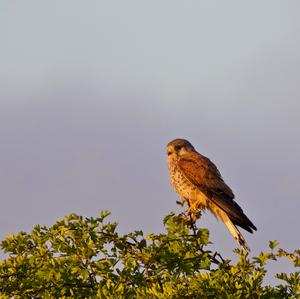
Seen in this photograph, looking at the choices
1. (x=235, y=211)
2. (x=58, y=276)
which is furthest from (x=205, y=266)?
(x=235, y=211)

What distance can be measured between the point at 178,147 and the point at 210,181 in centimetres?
117

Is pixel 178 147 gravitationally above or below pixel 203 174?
above

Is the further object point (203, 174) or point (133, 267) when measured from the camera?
point (203, 174)

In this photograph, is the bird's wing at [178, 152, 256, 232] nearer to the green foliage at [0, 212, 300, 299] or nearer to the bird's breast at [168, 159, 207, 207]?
the bird's breast at [168, 159, 207, 207]

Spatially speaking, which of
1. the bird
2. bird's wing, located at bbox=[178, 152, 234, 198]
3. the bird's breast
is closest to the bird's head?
the bird

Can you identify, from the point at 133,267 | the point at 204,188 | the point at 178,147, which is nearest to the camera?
the point at 133,267

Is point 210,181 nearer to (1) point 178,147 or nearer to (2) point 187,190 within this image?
(2) point 187,190

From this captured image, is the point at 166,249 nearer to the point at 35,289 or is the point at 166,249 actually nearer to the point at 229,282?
the point at 229,282

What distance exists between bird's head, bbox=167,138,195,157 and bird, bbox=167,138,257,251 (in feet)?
0.29

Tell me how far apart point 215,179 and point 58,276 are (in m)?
5.76

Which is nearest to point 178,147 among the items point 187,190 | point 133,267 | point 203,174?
point 203,174

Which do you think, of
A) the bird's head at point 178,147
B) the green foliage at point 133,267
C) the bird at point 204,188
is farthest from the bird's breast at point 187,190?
the green foliage at point 133,267

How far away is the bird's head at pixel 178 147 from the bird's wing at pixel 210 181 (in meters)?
0.23

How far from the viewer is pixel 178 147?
14.1m
